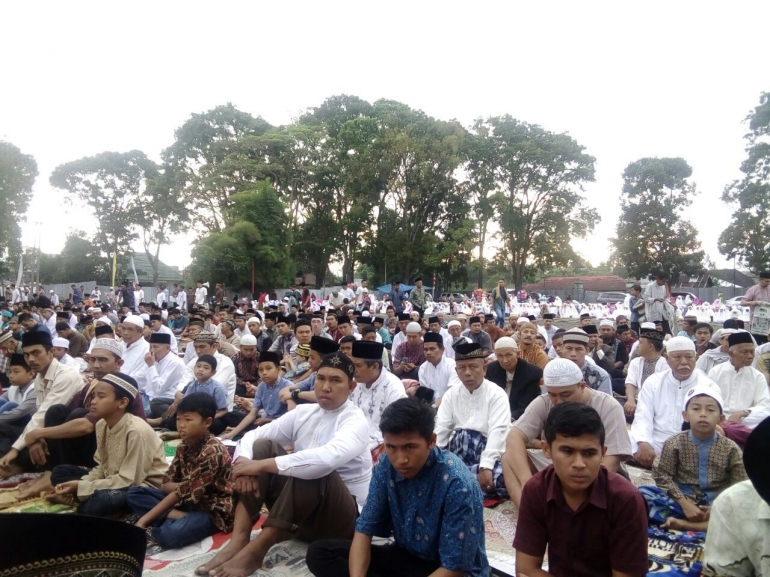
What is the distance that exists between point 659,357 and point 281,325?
5.24 m

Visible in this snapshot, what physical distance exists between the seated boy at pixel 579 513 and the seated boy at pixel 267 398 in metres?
3.89

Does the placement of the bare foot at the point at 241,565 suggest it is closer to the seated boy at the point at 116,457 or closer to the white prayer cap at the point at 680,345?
the seated boy at the point at 116,457

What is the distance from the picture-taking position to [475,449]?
179 inches

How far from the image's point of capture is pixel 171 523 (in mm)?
3572

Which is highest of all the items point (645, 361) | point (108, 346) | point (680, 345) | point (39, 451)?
point (680, 345)

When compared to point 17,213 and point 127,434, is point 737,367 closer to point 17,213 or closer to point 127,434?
point 127,434

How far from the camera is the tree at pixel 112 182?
35.0 metres

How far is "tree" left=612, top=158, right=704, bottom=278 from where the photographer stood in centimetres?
3512

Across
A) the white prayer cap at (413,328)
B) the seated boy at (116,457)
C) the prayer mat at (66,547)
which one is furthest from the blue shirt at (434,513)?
the white prayer cap at (413,328)

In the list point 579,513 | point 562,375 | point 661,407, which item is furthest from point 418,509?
point 661,407

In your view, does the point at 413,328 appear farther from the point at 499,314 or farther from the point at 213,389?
the point at 499,314

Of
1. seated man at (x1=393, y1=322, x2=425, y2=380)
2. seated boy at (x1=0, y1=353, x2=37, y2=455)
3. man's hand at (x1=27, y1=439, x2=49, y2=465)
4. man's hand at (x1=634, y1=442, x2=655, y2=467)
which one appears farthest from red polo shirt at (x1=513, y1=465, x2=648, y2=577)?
seated man at (x1=393, y1=322, x2=425, y2=380)

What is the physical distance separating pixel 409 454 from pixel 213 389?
4159 mm

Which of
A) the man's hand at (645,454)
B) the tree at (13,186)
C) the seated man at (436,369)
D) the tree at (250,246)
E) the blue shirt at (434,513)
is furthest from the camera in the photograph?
the tree at (250,246)
